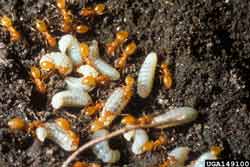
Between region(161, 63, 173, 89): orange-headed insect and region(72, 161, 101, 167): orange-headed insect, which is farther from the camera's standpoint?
region(161, 63, 173, 89): orange-headed insect

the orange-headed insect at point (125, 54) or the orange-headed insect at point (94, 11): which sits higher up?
the orange-headed insect at point (94, 11)

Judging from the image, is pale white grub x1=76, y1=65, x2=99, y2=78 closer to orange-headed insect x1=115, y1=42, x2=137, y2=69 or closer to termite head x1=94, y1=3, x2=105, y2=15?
orange-headed insect x1=115, y1=42, x2=137, y2=69

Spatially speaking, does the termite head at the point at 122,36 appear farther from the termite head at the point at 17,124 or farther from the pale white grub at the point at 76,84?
the termite head at the point at 17,124

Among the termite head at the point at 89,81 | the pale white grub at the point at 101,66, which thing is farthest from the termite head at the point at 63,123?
the pale white grub at the point at 101,66

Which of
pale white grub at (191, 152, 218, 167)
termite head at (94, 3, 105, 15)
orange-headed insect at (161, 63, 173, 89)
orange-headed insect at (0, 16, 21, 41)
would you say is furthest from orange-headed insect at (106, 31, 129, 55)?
pale white grub at (191, 152, 218, 167)

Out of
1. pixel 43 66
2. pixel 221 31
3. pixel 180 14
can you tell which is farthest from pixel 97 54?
pixel 221 31

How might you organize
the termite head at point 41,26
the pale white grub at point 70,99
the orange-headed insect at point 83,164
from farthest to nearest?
the termite head at point 41,26 < the pale white grub at point 70,99 < the orange-headed insect at point 83,164

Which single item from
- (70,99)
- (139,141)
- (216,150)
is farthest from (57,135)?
(216,150)
